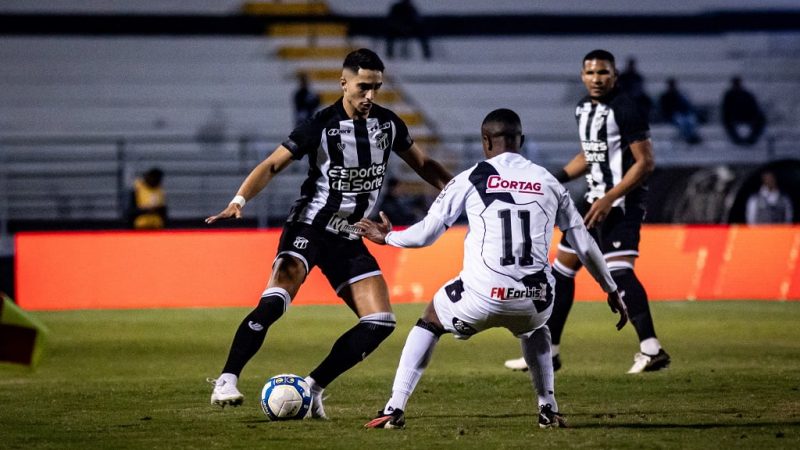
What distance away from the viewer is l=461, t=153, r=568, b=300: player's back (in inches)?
256

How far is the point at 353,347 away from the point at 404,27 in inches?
712

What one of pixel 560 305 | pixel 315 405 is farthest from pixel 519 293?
pixel 560 305

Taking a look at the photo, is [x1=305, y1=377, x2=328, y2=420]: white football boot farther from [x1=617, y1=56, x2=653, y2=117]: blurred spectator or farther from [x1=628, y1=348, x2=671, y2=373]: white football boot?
[x1=617, y1=56, x2=653, y2=117]: blurred spectator

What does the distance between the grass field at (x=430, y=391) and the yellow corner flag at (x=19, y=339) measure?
2.1 inches

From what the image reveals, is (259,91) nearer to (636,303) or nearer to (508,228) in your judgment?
(636,303)

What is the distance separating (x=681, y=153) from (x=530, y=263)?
18.6 metres

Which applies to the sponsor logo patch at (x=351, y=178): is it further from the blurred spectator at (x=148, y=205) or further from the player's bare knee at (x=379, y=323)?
the blurred spectator at (x=148, y=205)

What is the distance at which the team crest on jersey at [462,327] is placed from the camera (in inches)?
259

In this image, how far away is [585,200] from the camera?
9.84 m

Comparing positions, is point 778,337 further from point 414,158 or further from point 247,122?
point 247,122

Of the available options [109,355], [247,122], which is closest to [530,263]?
[109,355]

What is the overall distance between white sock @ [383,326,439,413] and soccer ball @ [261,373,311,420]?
0.68m

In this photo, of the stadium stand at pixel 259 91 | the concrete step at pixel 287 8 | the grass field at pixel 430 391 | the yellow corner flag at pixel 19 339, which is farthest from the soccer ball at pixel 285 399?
the concrete step at pixel 287 8

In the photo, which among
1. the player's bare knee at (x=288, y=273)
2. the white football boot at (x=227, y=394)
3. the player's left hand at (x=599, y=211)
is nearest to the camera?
the white football boot at (x=227, y=394)
